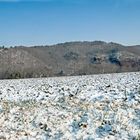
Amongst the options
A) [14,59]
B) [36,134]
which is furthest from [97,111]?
[14,59]

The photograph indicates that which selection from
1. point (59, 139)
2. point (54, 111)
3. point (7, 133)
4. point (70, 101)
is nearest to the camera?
point (59, 139)

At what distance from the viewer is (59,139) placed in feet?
39.1

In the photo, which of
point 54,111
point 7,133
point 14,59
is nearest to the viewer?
point 7,133

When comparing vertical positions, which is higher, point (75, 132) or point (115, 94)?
point (115, 94)

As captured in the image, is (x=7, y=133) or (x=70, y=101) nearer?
(x=7, y=133)

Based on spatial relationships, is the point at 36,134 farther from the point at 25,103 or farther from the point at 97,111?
the point at 25,103

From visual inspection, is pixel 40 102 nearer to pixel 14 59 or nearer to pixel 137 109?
pixel 137 109

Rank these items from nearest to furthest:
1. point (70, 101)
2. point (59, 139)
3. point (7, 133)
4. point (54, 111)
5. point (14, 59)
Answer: point (59, 139), point (7, 133), point (54, 111), point (70, 101), point (14, 59)

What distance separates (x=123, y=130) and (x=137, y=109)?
1604 millimetres

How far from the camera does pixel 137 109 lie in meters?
13.3

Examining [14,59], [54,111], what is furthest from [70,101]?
[14,59]

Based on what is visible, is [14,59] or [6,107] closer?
[6,107]

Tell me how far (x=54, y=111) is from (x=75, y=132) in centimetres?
214

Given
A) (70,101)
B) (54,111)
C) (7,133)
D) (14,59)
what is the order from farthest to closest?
(14,59), (70,101), (54,111), (7,133)
